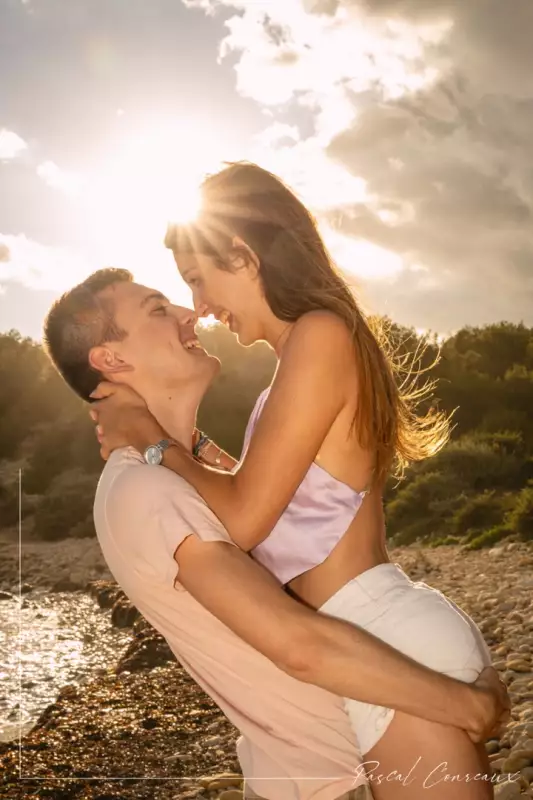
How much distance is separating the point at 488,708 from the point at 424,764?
22 cm

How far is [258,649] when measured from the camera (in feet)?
7.09

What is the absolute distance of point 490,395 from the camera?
24.5m

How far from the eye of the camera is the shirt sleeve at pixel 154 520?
220cm

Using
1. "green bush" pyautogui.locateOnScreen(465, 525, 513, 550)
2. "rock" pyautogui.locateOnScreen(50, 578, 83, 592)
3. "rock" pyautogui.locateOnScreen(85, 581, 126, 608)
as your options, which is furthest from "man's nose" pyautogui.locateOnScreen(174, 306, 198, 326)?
"rock" pyautogui.locateOnScreen(50, 578, 83, 592)

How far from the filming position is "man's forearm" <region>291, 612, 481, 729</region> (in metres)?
2.16

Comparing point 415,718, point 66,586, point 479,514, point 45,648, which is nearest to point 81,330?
point 415,718

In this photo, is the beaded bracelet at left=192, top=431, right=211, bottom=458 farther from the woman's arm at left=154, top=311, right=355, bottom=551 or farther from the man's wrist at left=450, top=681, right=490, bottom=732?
the man's wrist at left=450, top=681, right=490, bottom=732

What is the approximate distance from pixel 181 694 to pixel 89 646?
4.98 meters

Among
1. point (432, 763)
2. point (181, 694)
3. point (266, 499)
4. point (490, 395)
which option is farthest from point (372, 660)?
point (490, 395)

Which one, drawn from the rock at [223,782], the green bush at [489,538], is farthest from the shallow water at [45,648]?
the green bush at [489,538]

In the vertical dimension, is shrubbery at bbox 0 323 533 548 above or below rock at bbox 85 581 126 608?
above

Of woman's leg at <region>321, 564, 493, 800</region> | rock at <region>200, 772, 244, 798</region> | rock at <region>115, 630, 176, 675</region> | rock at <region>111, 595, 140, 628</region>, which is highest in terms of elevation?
woman's leg at <region>321, 564, 493, 800</region>

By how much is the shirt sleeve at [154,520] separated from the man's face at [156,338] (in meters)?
0.87

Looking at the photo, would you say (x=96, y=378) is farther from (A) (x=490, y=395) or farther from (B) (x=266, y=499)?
(A) (x=490, y=395)
